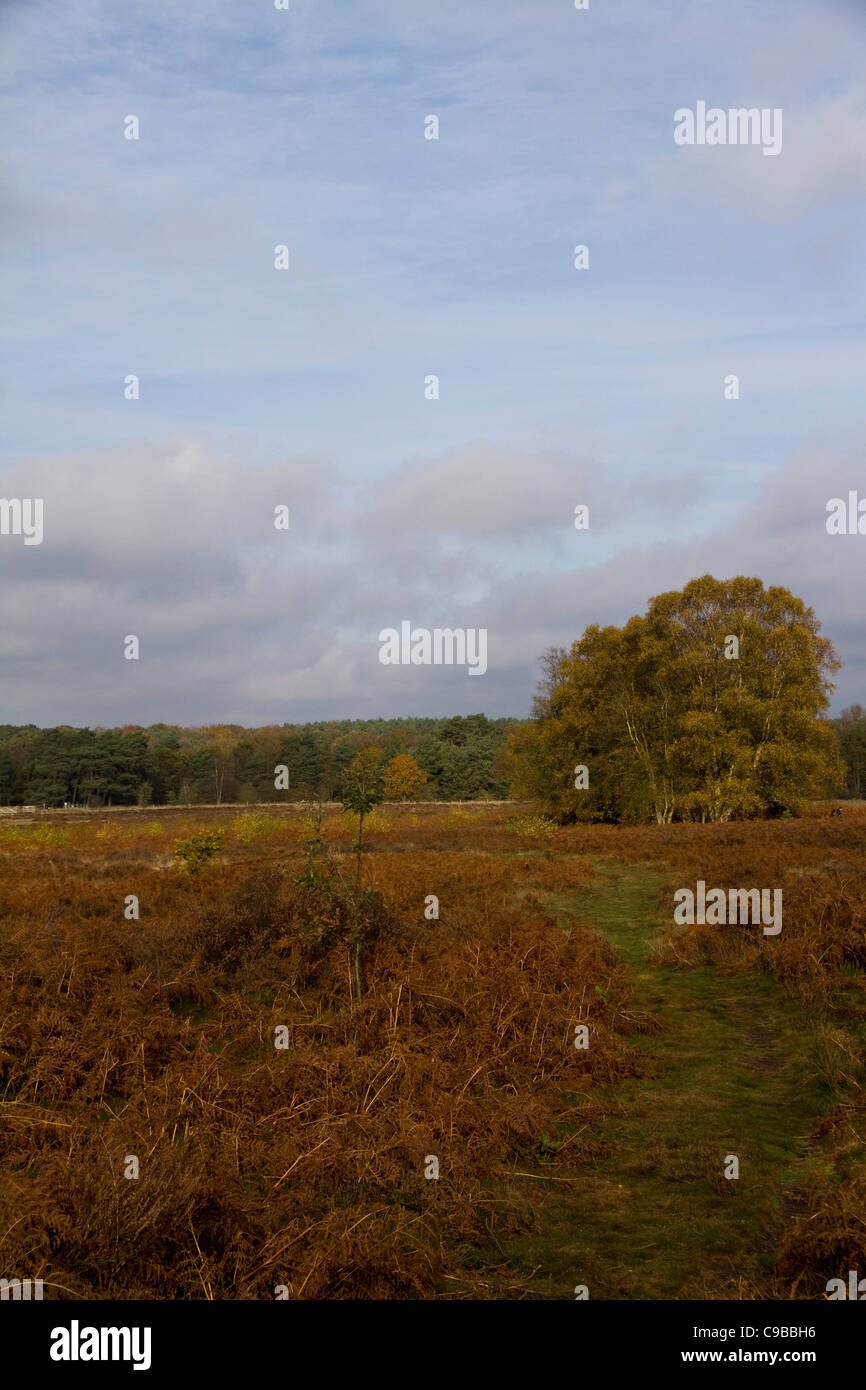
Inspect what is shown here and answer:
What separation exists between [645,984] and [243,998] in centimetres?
583

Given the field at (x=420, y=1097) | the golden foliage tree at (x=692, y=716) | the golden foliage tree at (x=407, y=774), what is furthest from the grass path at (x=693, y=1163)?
the golden foliage tree at (x=407, y=774)

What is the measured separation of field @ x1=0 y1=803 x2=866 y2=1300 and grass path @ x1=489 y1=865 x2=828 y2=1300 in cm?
3

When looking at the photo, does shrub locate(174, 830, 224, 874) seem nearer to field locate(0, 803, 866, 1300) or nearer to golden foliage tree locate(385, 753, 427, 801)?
field locate(0, 803, 866, 1300)

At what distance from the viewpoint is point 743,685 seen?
42500 millimetres

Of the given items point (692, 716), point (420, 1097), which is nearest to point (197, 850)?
point (420, 1097)

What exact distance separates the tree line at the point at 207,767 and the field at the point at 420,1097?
222ft

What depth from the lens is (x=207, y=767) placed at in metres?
99.5

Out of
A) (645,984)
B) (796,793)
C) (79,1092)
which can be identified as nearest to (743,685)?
(796,793)

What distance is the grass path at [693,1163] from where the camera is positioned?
5414 mm

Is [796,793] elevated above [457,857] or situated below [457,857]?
above

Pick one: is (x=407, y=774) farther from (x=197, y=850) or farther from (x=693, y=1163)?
(x=693, y=1163)

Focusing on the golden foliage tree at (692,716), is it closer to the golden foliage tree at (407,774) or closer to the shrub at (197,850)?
the shrub at (197,850)

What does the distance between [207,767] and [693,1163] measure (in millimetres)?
96462
